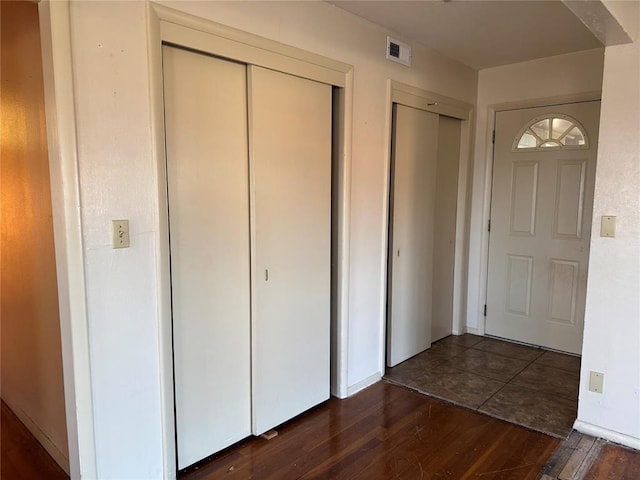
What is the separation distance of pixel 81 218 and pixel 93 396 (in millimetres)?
706

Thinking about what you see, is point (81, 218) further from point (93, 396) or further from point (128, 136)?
point (93, 396)

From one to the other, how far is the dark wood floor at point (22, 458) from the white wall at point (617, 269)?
113 inches

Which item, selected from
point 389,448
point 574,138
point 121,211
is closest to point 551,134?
point 574,138

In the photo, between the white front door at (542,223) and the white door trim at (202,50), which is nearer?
the white door trim at (202,50)

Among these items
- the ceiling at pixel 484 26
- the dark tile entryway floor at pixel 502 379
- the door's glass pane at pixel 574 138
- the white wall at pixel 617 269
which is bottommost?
the dark tile entryway floor at pixel 502 379

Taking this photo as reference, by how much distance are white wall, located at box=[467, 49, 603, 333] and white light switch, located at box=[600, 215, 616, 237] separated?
1613 millimetres

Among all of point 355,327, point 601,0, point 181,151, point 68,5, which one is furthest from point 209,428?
point 601,0

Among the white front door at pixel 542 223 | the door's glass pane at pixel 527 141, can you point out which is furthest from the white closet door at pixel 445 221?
the door's glass pane at pixel 527 141

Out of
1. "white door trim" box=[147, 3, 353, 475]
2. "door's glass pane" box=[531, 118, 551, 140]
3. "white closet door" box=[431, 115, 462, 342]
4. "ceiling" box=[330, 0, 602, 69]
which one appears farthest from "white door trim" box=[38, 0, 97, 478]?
"door's glass pane" box=[531, 118, 551, 140]

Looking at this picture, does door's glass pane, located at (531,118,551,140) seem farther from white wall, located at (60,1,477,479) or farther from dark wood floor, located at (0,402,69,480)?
dark wood floor, located at (0,402,69,480)

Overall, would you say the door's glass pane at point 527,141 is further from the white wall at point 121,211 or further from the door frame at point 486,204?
the white wall at point 121,211

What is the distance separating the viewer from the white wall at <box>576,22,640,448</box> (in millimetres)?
2258

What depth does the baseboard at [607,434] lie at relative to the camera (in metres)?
2.35

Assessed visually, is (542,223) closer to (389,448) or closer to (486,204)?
(486,204)
